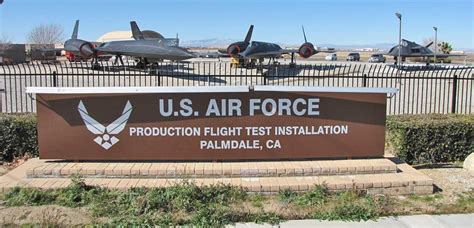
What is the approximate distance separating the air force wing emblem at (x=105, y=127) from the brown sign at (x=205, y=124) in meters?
0.01

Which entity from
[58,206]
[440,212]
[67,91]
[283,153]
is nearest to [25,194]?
[58,206]

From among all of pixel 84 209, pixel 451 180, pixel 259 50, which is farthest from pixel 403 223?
pixel 259 50

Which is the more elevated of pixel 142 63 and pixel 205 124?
pixel 142 63

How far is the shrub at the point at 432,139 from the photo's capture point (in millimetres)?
7367

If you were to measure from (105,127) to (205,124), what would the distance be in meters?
1.33

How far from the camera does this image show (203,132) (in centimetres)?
620

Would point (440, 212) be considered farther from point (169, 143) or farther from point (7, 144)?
point (7, 144)

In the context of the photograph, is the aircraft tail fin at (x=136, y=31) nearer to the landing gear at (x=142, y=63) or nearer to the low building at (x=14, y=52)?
the landing gear at (x=142, y=63)

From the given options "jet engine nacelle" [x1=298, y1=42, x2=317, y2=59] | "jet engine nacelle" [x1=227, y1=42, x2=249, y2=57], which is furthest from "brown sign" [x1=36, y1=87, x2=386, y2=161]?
"jet engine nacelle" [x1=298, y1=42, x2=317, y2=59]

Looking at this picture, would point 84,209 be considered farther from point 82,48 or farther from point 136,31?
point 136,31

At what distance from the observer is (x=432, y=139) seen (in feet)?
24.5

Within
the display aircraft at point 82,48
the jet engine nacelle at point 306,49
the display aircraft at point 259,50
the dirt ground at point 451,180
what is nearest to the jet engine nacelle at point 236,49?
the display aircraft at point 259,50

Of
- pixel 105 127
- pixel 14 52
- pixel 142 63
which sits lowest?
pixel 105 127

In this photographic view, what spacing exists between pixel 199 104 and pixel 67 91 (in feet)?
5.66
